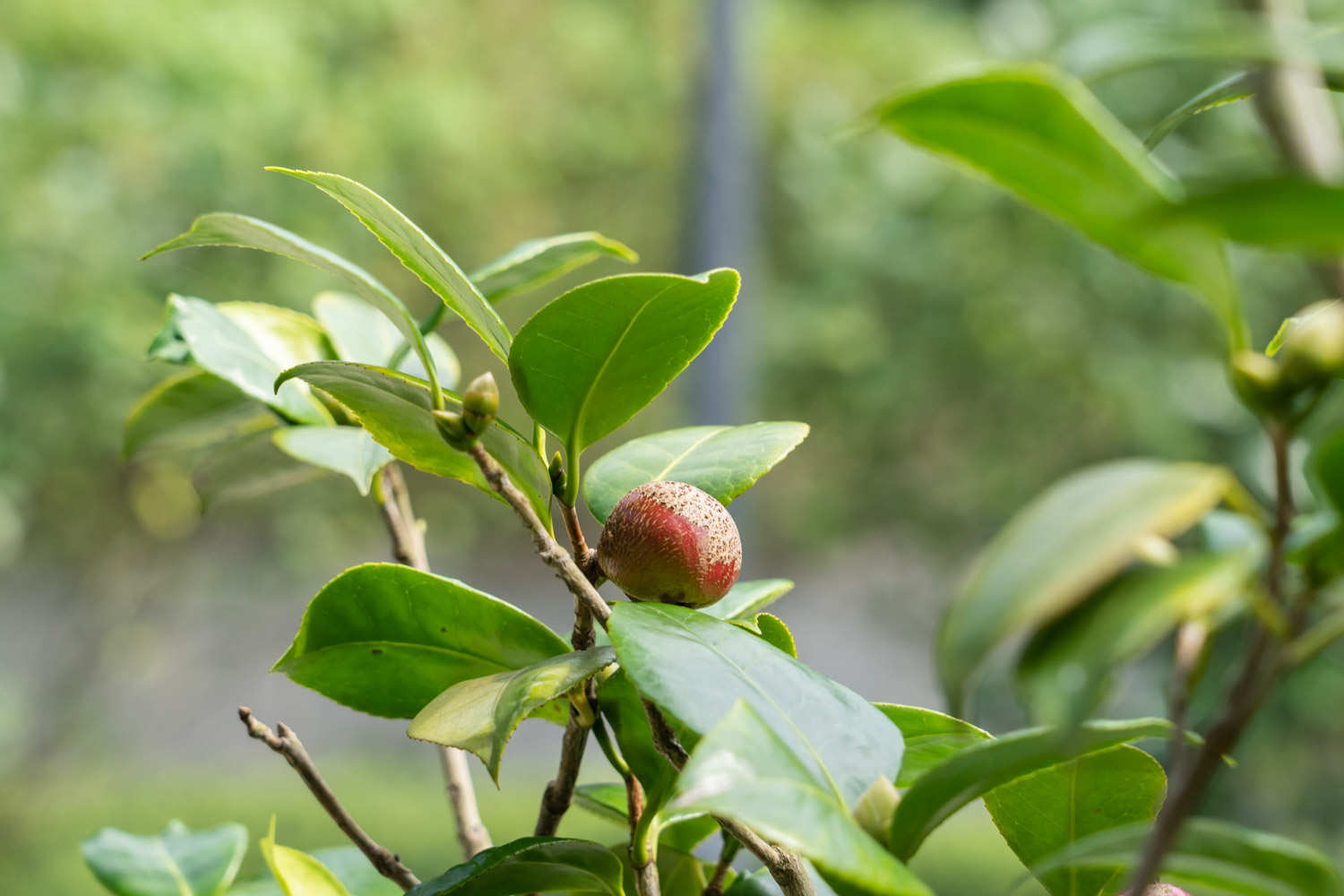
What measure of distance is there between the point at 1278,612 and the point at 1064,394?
9.99 ft

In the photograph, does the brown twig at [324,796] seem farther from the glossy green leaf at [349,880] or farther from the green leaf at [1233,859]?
the green leaf at [1233,859]

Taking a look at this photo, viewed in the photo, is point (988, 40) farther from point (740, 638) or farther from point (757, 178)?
point (740, 638)

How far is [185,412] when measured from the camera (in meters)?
0.47

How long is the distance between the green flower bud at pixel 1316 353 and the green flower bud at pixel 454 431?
165 mm

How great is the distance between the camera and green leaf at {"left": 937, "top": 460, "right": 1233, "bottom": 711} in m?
0.16

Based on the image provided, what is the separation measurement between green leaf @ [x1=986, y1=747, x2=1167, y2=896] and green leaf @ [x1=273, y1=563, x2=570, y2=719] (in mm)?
126

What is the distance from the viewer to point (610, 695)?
310 mm

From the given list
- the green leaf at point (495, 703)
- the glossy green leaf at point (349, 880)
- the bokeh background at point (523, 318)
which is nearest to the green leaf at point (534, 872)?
the green leaf at point (495, 703)

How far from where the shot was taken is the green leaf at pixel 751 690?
0.77 feet

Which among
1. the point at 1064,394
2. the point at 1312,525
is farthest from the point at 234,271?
the point at 1312,525

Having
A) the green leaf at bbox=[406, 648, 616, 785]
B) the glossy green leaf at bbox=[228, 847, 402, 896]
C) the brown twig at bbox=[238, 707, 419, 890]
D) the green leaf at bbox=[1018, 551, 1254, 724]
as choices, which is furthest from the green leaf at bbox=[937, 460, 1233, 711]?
the glossy green leaf at bbox=[228, 847, 402, 896]

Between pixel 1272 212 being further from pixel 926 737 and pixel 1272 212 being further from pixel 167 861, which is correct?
pixel 167 861

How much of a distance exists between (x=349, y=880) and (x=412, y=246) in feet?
0.87

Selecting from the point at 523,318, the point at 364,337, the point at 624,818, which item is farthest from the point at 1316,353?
the point at 523,318
